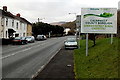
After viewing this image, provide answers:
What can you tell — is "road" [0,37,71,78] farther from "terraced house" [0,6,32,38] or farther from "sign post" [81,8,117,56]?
"terraced house" [0,6,32,38]

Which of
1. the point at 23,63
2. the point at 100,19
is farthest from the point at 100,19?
the point at 23,63

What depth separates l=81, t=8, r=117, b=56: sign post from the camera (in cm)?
2030

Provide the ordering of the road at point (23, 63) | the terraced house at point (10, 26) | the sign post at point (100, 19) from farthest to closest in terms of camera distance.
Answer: the terraced house at point (10, 26) → the sign post at point (100, 19) → the road at point (23, 63)

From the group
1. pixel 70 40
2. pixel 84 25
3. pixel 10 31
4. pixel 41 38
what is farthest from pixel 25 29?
pixel 84 25

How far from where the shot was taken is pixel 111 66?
39.1ft

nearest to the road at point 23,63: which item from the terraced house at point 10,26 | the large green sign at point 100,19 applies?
the large green sign at point 100,19

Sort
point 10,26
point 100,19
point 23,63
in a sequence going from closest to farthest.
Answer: point 23,63
point 100,19
point 10,26

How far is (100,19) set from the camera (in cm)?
2039

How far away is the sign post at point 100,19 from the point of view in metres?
20.3

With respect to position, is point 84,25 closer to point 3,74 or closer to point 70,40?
point 3,74

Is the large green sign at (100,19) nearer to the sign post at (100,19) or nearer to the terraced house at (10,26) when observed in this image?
the sign post at (100,19)

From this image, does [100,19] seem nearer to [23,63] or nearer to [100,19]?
[100,19]

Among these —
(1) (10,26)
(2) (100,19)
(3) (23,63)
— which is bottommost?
(3) (23,63)

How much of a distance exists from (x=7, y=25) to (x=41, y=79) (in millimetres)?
45324
